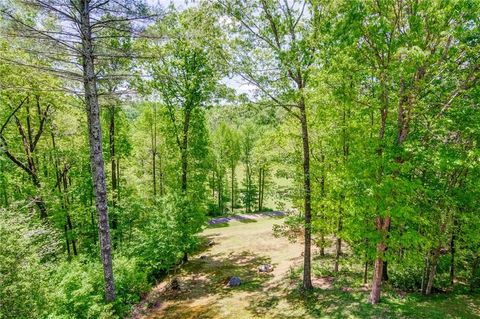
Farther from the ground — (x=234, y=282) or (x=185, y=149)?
(x=185, y=149)

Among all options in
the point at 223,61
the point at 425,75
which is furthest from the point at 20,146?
the point at 425,75

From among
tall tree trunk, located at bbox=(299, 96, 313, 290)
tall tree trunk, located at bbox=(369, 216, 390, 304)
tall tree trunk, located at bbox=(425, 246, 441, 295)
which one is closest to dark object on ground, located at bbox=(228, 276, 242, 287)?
tall tree trunk, located at bbox=(299, 96, 313, 290)

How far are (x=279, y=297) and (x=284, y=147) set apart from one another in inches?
315

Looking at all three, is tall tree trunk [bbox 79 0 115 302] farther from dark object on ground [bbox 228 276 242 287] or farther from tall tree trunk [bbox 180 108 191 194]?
tall tree trunk [bbox 180 108 191 194]

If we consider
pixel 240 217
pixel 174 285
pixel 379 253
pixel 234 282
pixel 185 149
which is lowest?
pixel 240 217

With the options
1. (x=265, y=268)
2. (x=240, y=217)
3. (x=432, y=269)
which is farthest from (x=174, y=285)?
(x=240, y=217)

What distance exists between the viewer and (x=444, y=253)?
1090cm

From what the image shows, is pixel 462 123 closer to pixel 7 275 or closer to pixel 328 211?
pixel 328 211

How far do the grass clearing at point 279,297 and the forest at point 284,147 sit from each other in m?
0.09

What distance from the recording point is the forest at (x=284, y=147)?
7488 mm

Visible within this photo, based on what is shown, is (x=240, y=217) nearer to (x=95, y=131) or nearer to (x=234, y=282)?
(x=234, y=282)

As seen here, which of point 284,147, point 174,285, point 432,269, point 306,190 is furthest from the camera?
point 284,147

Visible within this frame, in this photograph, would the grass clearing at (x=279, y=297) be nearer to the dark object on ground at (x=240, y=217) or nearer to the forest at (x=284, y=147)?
the forest at (x=284, y=147)

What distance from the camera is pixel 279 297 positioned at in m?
11.5
